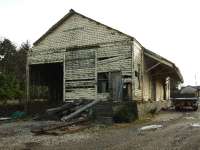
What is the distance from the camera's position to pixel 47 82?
3238 centimetres

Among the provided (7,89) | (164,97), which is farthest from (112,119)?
(7,89)

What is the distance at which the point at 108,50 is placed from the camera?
2552 cm

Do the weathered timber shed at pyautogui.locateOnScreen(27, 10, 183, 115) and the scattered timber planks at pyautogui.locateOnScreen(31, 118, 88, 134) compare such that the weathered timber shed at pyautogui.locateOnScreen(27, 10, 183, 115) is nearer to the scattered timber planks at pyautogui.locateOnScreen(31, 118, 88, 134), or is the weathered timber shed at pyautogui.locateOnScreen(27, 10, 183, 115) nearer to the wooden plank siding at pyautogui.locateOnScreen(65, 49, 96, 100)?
the wooden plank siding at pyautogui.locateOnScreen(65, 49, 96, 100)

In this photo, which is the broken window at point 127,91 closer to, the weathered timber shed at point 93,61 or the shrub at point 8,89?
the weathered timber shed at point 93,61

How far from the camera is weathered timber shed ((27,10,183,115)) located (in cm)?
2480

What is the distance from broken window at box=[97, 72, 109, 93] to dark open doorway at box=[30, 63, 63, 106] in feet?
14.9

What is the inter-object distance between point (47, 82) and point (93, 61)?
7.72 meters

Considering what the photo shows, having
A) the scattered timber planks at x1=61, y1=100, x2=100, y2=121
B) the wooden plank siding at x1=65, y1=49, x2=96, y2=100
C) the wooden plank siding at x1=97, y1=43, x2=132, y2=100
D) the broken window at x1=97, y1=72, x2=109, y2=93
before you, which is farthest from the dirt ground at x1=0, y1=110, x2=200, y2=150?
the wooden plank siding at x1=65, y1=49, x2=96, y2=100

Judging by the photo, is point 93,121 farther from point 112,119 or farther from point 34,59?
point 34,59

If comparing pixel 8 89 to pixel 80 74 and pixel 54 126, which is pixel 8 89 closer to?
pixel 80 74

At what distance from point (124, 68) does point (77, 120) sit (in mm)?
5457

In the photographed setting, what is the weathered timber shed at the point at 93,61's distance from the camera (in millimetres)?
24797

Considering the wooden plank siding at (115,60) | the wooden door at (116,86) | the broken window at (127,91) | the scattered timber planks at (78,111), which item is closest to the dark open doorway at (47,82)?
the wooden plank siding at (115,60)

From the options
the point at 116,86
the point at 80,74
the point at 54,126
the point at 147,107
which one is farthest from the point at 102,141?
the point at 147,107
